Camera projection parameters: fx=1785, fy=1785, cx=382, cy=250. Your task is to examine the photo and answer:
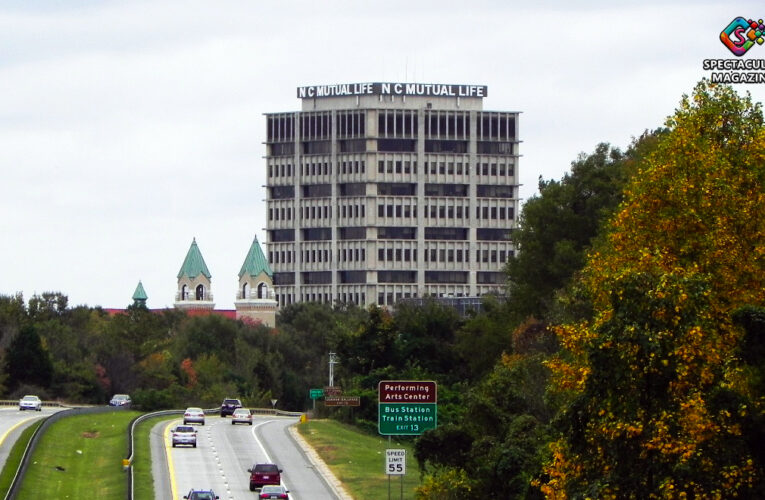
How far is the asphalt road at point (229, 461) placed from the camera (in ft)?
225

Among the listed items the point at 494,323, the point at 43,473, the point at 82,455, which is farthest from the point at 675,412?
the point at 494,323

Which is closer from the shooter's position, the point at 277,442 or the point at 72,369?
the point at 277,442

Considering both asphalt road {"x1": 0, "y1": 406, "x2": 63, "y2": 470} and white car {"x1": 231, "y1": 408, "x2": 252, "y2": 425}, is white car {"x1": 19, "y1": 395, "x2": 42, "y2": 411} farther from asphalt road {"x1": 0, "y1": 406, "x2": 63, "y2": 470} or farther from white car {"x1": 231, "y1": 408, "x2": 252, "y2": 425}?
white car {"x1": 231, "y1": 408, "x2": 252, "y2": 425}

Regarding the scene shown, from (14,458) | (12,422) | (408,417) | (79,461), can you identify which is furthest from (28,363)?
(408,417)

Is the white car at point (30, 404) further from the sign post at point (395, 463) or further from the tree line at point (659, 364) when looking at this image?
the sign post at point (395, 463)

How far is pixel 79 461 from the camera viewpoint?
82.5 metres

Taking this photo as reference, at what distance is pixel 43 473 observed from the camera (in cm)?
7625

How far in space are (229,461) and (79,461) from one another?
763 cm

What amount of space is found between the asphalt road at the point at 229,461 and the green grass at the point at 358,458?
1.05m

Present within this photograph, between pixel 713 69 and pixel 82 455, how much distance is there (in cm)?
4498

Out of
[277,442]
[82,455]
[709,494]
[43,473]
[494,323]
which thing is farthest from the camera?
[494,323]

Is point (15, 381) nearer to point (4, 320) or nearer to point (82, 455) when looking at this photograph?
point (4, 320)

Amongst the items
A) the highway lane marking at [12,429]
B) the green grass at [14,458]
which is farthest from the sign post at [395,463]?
the highway lane marking at [12,429]

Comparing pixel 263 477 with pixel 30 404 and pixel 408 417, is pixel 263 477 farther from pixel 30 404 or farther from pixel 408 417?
pixel 30 404
